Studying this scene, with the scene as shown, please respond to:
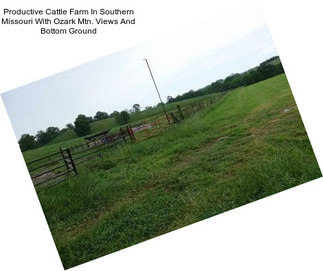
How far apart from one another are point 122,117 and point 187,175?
101cm

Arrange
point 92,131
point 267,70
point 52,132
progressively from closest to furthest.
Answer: point 52,132 < point 92,131 < point 267,70

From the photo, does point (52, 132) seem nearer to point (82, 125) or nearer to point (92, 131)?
point (82, 125)

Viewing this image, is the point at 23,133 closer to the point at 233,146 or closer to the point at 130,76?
the point at 130,76

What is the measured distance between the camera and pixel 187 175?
5152 millimetres

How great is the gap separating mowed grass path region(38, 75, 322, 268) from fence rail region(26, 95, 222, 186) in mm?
88

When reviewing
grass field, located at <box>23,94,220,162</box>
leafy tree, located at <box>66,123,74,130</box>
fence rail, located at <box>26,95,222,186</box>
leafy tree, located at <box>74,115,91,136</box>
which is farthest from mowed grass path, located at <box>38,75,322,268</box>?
leafy tree, located at <box>66,123,74,130</box>

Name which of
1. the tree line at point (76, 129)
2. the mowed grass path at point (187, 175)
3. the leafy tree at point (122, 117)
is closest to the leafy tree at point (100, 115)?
the tree line at point (76, 129)

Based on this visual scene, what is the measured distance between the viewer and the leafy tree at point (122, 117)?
17.4 feet

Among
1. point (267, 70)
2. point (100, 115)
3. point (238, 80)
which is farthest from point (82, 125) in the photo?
point (267, 70)

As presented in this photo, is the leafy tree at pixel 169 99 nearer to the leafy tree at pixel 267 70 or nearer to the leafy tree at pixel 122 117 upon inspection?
the leafy tree at pixel 122 117

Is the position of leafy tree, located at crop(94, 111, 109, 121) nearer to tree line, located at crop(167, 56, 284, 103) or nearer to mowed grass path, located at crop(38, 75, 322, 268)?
mowed grass path, located at crop(38, 75, 322, 268)

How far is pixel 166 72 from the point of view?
17.6 ft

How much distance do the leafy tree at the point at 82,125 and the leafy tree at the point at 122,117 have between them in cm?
34

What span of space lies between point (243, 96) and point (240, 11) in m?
1.02
